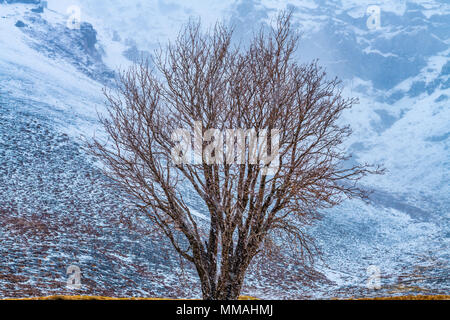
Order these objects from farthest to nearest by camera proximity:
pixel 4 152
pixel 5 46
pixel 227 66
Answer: pixel 5 46 < pixel 4 152 < pixel 227 66

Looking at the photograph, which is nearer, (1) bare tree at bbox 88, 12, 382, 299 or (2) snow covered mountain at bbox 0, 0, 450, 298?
(1) bare tree at bbox 88, 12, 382, 299

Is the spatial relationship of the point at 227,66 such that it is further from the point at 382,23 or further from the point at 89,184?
the point at 382,23

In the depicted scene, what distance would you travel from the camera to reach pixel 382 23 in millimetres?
182750

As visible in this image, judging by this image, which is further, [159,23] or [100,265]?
[159,23]

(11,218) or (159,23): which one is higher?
(159,23)

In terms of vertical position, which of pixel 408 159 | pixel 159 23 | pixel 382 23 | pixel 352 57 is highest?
pixel 382 23

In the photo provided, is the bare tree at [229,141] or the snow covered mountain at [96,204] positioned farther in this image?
the snow covered mountain at [96,204]

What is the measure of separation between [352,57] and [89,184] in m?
164

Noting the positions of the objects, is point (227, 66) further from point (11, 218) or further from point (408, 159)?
point (408, 159)

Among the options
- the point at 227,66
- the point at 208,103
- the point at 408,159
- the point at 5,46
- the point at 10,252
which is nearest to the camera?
the point at 208,103

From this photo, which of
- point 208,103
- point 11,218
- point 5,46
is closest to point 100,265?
point 11,218

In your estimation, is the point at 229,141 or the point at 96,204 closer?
the point at 229,141

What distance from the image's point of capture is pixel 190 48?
32.0 feet

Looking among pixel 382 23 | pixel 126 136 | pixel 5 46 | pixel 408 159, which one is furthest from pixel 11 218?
pixel 382 23
